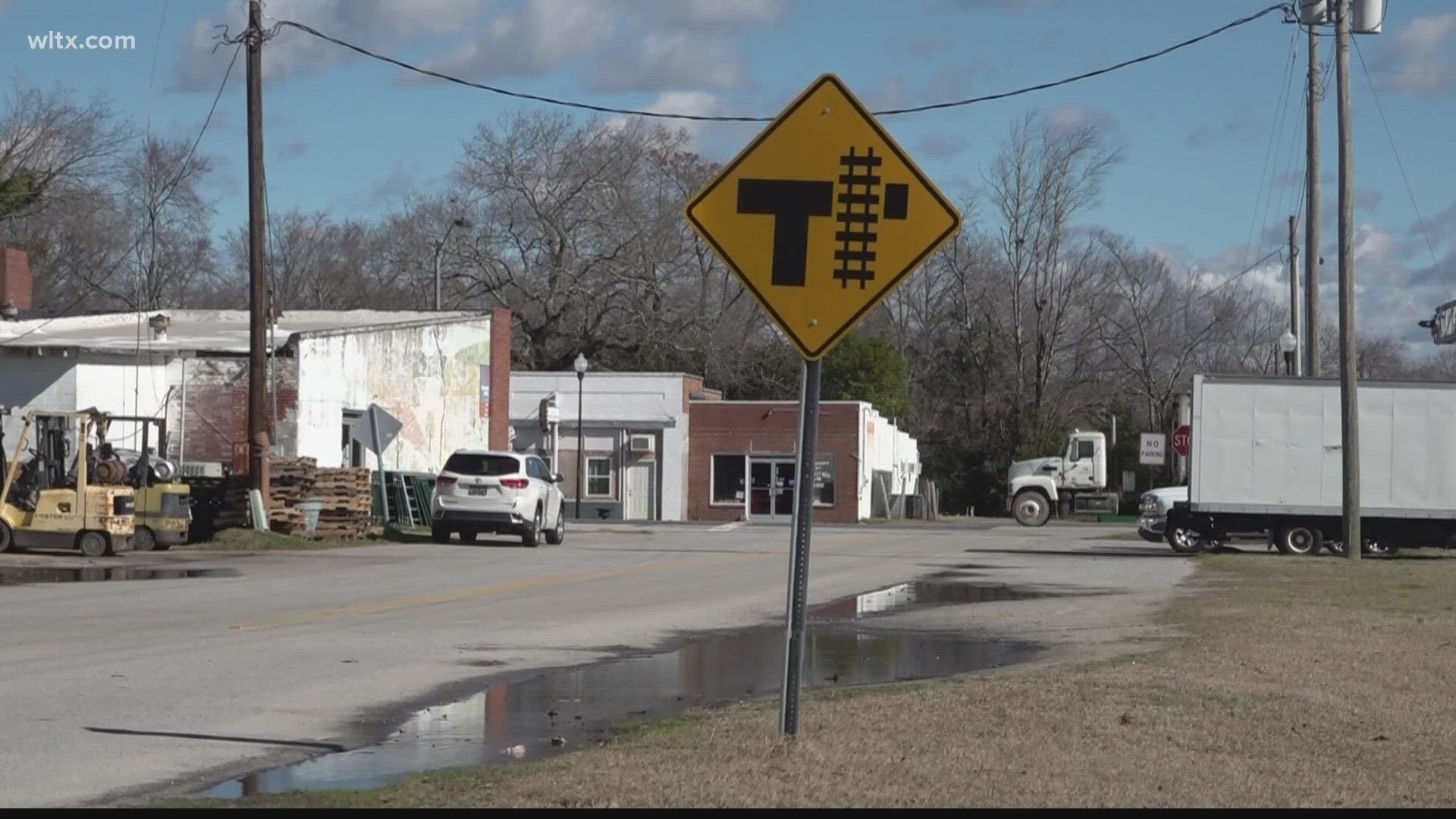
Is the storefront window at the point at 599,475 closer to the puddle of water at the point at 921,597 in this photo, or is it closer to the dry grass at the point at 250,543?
the dry grass at the point at 250,543

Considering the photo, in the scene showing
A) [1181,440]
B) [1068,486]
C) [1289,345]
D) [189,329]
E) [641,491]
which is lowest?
[641,491]

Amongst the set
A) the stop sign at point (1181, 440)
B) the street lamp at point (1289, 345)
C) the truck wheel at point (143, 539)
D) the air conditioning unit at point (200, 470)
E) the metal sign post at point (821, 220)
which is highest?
the street lamp at point (1289, 345)

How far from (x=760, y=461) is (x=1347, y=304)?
30.5 metres

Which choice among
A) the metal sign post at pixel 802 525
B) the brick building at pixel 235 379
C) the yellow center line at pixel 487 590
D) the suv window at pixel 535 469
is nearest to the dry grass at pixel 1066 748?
the metal sign post at pixel 802 525

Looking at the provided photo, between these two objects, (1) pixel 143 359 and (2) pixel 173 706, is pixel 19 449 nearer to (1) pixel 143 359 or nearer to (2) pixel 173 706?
(1) pixel 143 359

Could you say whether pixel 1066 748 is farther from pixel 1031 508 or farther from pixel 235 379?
pixel 1031 508

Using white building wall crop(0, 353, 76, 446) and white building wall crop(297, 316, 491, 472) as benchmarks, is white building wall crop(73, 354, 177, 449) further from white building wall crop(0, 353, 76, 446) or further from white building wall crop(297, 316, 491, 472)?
white building wall crop(297, 316, 491, 472)

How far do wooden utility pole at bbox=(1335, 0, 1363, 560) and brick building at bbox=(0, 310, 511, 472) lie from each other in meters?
19.5

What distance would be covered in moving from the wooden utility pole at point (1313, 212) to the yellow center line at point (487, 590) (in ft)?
39.3

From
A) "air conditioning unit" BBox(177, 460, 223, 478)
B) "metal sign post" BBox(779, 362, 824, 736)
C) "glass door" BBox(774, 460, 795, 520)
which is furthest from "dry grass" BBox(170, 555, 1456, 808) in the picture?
"glass door" BBox(774, 460, 795, 520)

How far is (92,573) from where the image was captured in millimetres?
22188

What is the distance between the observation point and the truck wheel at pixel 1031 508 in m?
54.2

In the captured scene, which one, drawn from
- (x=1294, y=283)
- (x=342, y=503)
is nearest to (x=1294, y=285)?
(x=1294, y=283)

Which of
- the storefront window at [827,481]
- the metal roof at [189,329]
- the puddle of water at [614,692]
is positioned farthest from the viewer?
the storefront window at [827,481]
